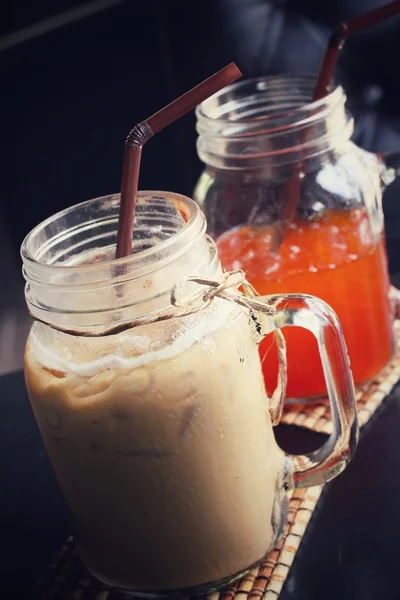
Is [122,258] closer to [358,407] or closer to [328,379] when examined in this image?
[328,379]

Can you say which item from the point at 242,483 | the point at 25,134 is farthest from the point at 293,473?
the point at 25,134

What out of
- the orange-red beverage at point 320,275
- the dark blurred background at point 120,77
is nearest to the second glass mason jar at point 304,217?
the orange-red beverage at point 320,275

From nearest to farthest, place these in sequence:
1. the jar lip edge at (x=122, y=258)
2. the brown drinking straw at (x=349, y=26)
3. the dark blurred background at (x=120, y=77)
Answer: the jar lip edge at (x=122, y=258), the brown drinking straw at (x=349, y=26), the dark blurred background at (x=120, y=77)

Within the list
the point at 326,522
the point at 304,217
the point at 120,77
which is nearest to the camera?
the point at 326,522

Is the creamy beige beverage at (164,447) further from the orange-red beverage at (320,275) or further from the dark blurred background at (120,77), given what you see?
the dark blurred background at (120,77)

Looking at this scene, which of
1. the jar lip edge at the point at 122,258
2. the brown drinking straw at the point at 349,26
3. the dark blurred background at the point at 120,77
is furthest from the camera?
the dark blurred background at the point at 120,77

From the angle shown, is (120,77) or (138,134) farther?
(120,77)

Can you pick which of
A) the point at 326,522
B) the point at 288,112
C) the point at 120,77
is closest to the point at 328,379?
the point at 326,522
